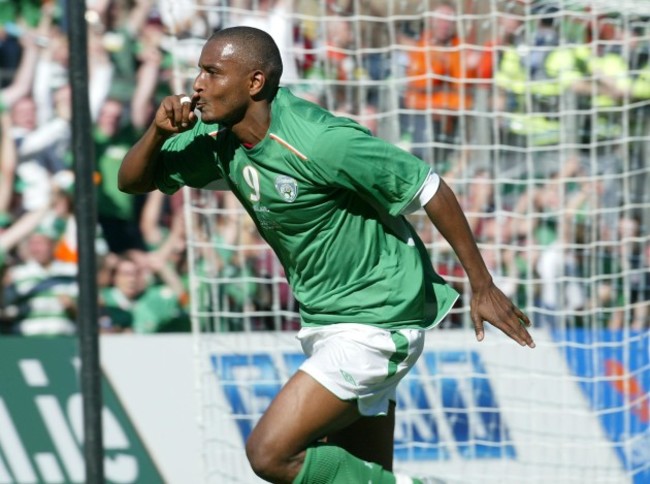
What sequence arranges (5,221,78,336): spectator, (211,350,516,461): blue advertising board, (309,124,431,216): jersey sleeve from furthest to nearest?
(5,221,78,336): spectator
(211,350,516,461): blue advertising board
(309,124,431,216): jersey sleeve

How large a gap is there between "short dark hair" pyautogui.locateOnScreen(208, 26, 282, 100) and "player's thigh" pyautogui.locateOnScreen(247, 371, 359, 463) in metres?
0.91

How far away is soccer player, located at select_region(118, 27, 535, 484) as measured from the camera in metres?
3.58

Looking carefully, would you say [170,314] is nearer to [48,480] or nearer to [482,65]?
[48,480]

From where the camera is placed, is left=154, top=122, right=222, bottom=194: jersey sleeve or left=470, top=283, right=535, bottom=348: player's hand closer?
left=470, top=283, right=535, bottom=348: player's hand

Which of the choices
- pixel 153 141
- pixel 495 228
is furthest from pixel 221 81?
pixel 495 228

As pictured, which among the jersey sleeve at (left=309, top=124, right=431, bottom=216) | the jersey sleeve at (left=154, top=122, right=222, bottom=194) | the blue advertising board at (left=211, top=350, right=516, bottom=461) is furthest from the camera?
the blue advertising board at (left=211, top=350, right=516, bottom=461)

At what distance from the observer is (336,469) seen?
3652 millimetres

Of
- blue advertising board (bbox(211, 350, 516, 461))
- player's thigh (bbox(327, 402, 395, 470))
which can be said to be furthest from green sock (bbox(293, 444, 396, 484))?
blue advertising board (bbox(211, 350, 516, 461))

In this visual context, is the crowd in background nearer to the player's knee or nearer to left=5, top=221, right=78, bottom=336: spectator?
left=5, top=221, right=78, bottom=336: spectator

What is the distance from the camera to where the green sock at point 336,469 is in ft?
11.8

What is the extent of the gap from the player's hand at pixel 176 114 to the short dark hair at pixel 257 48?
208 mm

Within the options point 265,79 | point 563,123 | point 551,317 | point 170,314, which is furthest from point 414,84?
point 265,79

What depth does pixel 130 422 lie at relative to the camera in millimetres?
6141

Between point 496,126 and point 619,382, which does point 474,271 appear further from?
point 619,382
